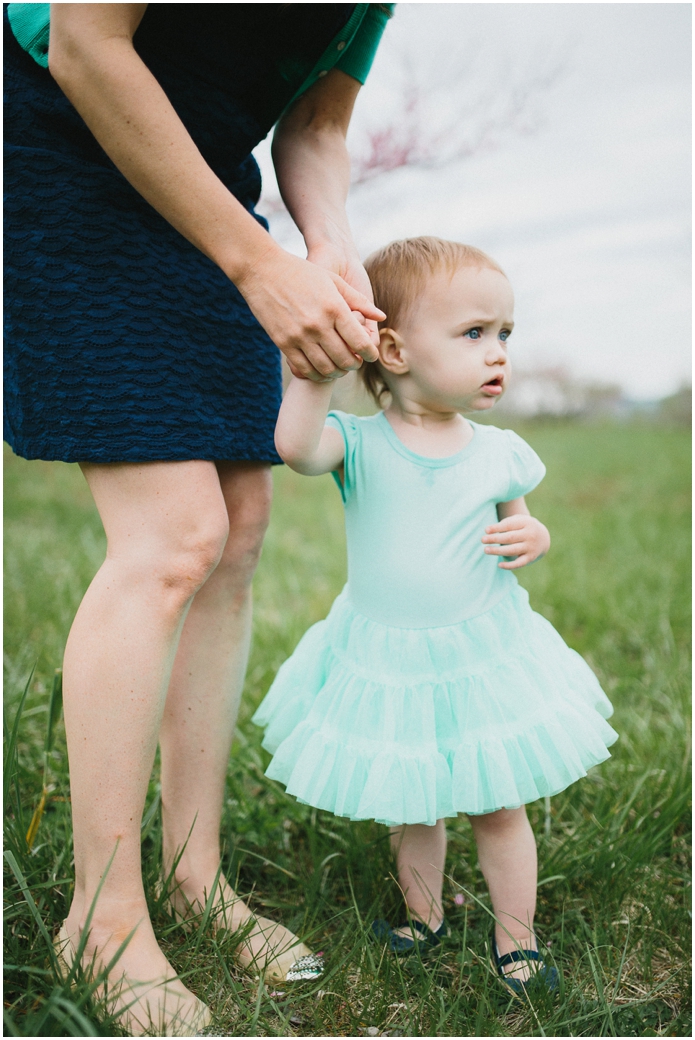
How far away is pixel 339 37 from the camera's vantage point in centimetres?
131

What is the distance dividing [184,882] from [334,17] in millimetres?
1432

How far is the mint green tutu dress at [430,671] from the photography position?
1272 millimetres

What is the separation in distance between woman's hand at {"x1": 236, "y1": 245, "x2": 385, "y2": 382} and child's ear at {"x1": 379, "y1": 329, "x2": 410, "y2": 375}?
11.4 inches

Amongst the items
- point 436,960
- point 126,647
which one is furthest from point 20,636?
point 436,960

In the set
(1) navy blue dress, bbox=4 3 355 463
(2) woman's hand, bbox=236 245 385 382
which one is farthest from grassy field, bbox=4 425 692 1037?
(2) woman's hand, bbox=236 245 385 382

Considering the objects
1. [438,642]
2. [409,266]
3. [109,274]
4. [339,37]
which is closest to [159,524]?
[109,274]

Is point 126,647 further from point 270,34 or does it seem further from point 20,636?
point 20,636

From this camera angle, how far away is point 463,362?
4.42ft

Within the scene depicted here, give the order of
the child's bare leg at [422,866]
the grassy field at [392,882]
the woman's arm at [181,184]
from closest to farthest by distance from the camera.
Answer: the woman's arm at [181,184], the grassy field at [392,882], the child's bare leg at [422,866]

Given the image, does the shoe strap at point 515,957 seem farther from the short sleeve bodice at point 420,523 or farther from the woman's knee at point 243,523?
the woman's knee at point 243,523

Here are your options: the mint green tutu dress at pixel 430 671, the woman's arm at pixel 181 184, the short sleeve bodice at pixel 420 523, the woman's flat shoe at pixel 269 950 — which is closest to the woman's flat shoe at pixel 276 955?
the woman's flat shoe at pixel 269 950

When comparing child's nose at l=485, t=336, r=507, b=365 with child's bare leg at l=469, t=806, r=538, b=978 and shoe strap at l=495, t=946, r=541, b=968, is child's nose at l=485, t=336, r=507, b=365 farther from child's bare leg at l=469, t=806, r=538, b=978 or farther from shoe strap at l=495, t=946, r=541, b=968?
shoe strap at l=495, t=946, r=541, b=968

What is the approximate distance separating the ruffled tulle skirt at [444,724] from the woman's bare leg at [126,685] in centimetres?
29

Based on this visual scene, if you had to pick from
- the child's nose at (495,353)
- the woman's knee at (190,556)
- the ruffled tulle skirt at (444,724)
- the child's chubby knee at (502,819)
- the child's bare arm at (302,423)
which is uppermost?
the child's nose at (495,353)
